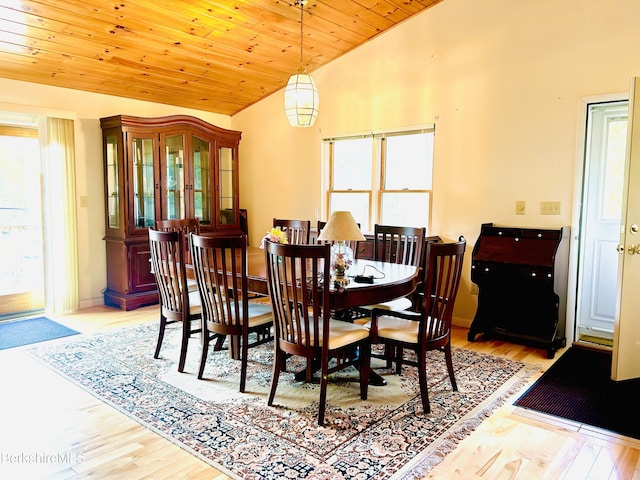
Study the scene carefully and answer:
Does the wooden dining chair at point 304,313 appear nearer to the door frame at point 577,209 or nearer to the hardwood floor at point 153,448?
the hardwood floor at point 153,448

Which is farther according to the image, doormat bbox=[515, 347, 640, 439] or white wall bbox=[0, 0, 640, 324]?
white wall bbox=[0, 0, 640, 324]

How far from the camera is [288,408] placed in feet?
8.87

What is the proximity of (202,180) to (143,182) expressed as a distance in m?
0.77

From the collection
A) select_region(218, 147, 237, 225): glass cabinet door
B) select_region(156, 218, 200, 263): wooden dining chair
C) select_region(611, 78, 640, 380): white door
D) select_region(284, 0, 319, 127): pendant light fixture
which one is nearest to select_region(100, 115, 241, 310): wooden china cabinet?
select_region(218, 147, 237, 225): glass cabinet door

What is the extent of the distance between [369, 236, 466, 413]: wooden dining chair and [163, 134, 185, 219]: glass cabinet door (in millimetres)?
3292

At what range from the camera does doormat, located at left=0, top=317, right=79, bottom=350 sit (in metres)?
3.92

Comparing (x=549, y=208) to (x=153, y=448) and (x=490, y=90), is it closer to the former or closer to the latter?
(x=490, y=90)

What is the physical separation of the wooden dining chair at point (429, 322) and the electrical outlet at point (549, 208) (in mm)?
1720

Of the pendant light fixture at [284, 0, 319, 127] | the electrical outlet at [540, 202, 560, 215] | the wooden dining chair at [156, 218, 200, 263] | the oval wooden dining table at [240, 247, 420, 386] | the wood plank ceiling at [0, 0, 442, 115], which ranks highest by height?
the wood plank ceiling at [0, 0, 442, 115]

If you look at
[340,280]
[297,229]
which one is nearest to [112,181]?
[297,229]

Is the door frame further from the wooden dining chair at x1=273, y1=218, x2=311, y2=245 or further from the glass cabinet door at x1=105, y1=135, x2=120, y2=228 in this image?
the glass cabinet door at x1=105, y1=135, x2=120, y2=228

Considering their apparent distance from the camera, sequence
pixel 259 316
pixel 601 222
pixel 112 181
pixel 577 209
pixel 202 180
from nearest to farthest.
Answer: pixel 259 316
pixel 577 209
pixel 601 222
pixel 112 181
pixel 202 180

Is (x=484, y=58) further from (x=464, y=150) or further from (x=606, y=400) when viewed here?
(x=606, y=400)

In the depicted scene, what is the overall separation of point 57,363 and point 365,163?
11.8ft
